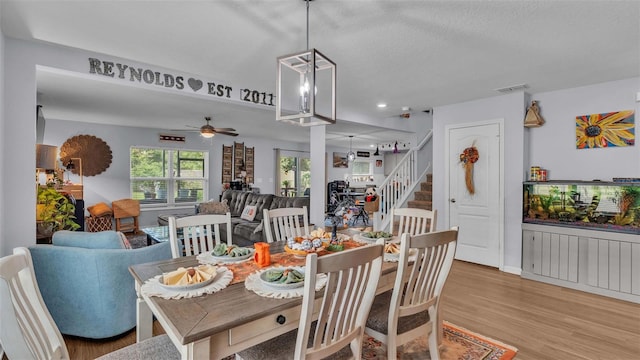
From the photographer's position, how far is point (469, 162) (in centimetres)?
448

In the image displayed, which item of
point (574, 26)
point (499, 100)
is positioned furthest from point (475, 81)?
point (574, 26)

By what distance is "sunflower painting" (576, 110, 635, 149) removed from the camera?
3512 mm

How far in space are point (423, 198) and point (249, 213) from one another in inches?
121

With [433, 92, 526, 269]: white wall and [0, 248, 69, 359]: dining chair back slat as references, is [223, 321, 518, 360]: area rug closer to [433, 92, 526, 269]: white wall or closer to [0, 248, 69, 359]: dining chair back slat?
[0, 248, 69, 359]: dining chair back slat

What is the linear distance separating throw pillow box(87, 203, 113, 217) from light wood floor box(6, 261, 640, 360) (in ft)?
14.1

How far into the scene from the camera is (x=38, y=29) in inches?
91.7

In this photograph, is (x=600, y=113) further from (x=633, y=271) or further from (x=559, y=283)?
(x=559, y=283)

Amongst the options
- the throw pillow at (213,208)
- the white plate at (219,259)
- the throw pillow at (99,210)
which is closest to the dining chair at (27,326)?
the white plate at (219,259)

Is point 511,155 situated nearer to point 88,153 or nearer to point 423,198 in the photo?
point 423,198

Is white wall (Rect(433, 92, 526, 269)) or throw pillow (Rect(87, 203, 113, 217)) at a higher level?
white wall (Rect(433, 92, 526, 269))

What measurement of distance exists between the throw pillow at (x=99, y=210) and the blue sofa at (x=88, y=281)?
13.9 feet

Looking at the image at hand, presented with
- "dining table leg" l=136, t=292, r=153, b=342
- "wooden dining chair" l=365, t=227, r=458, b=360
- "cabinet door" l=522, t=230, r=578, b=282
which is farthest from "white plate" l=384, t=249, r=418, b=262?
"cabinet door" l=522, t=230, r=578, b=282

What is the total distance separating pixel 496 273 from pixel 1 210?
5116mm

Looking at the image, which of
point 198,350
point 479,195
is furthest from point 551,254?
point 198,350
